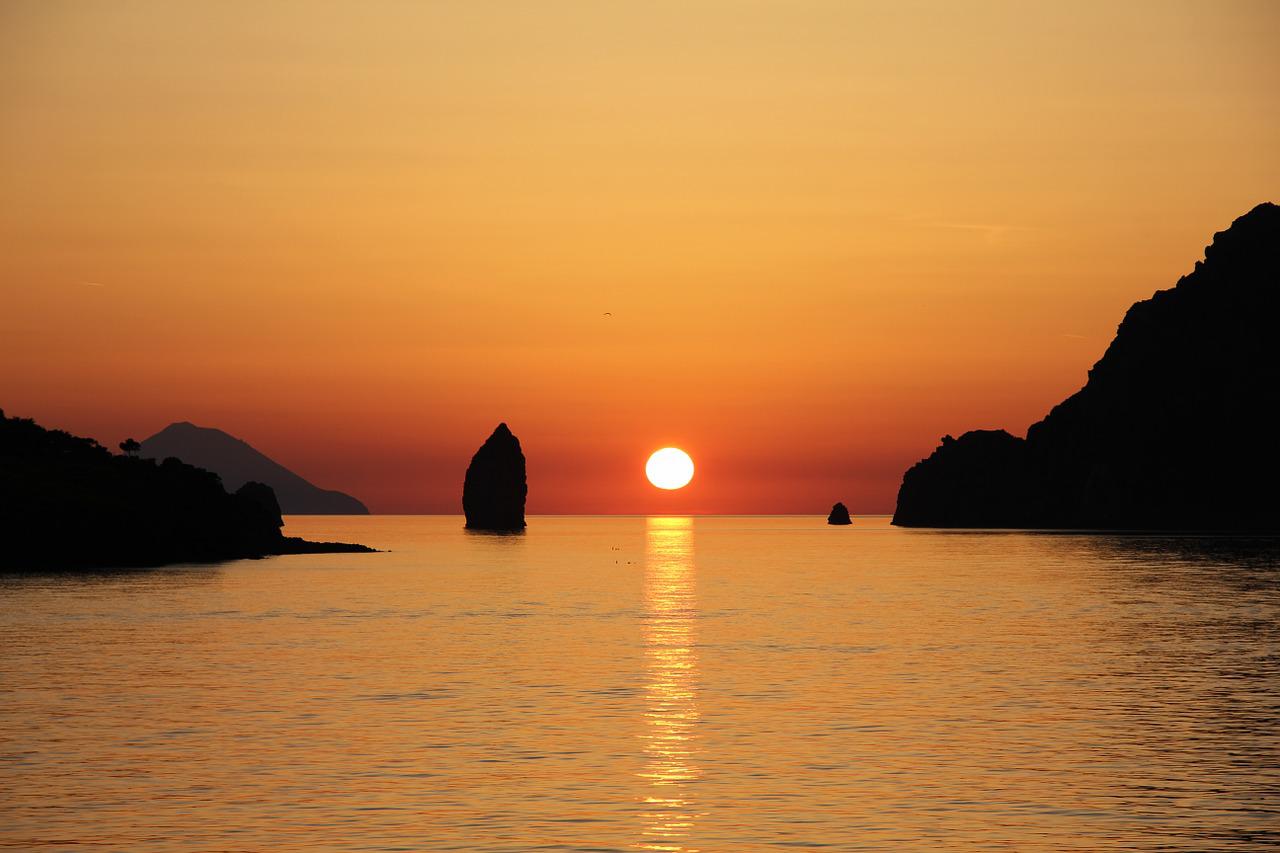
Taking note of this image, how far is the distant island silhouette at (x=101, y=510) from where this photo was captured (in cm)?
15575

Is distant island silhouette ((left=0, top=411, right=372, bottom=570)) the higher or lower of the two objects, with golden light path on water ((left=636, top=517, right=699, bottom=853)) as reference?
higher

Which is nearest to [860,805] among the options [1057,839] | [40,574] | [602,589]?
[1057,839]

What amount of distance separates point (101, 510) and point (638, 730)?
135m

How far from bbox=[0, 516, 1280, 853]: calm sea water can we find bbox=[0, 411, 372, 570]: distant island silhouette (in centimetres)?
6381

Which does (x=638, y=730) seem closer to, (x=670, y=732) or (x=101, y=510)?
(x=670, y=732)

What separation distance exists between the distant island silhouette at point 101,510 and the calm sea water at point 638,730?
63810 millimetres

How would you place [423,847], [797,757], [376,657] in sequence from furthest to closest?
[376,657] < [797,757] < [423,847]

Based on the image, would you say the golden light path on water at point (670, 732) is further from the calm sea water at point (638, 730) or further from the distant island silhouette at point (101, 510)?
the distant island silhouette at point (101, 510)

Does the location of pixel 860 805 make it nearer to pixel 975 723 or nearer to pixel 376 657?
pixel 975 723

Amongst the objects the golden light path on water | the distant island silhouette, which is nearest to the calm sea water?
the golden light path on water

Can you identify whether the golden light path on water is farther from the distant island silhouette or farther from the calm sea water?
the distant island silhouette

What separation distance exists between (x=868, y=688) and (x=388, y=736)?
2007cm

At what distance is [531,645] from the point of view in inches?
2867

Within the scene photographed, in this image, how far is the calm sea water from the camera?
97.8 feet
